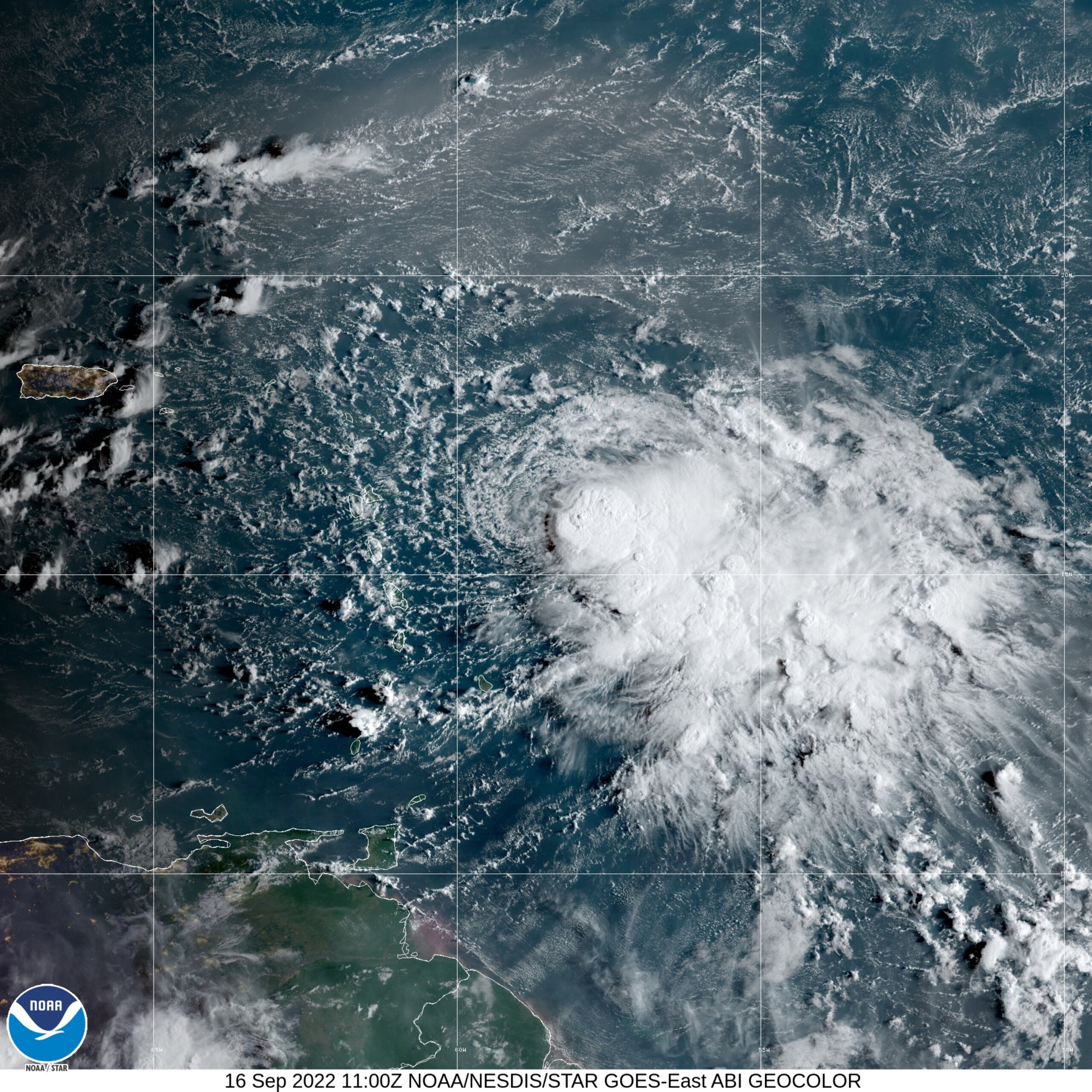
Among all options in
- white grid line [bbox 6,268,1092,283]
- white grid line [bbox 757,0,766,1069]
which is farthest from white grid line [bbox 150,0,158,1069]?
white grid line [bbox 757,0,766,1069]

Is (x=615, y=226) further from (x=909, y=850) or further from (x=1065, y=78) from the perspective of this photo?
(x=909, y=850)

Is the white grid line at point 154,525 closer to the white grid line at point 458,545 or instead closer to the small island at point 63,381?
the small island at point 63,381

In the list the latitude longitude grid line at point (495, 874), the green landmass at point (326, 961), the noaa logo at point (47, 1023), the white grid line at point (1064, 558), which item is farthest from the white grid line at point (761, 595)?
the noaa logo at point (47, 1023)

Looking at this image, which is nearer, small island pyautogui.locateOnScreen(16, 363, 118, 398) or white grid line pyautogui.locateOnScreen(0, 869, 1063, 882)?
white grid line pyautogui.locateOnScreen(0, 869, 1063, 882)

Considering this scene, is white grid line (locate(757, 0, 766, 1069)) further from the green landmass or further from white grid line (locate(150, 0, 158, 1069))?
white grid line (locate(150, 0, 158, 1069))

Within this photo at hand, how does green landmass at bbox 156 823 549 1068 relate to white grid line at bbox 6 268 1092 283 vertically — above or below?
below

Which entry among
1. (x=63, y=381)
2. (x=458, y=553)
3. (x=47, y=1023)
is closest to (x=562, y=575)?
(x=458, y=553)
